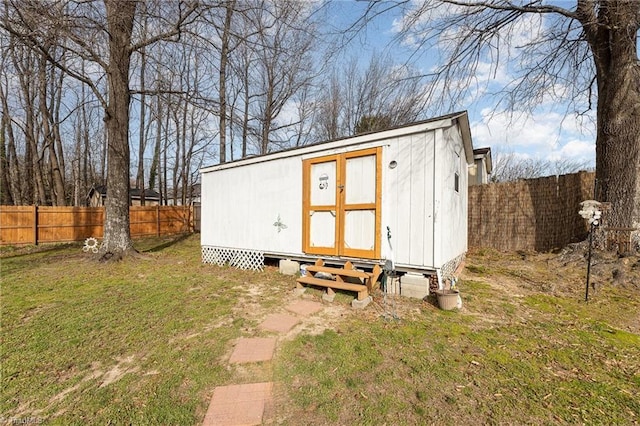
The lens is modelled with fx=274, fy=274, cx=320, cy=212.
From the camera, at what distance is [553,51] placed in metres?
6.24

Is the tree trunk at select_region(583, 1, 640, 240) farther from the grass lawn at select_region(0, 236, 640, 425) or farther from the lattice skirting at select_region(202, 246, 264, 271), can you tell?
the lattice skirting at select_region(202, 246, 264, 271)

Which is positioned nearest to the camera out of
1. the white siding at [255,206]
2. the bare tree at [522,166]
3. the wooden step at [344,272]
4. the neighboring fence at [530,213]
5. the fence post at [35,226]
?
the wooden step at [344,272]

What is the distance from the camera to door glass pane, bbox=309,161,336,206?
5.23m

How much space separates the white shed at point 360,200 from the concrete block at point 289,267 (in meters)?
0.10

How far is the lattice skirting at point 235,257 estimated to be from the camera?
6.52m

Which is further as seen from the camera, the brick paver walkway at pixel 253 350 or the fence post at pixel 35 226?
the fence post at pixel 35 226

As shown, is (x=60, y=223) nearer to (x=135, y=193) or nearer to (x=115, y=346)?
(x=115, y=346)

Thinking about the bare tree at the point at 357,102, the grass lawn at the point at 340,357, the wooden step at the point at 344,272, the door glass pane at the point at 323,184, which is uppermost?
the bare tree at the point at 357,102

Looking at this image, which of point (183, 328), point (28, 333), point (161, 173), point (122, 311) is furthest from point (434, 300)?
point (161, 173)

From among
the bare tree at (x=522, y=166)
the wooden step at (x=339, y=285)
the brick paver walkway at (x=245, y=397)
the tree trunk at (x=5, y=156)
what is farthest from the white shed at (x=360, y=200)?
the bare tree at (x=522, y=166)

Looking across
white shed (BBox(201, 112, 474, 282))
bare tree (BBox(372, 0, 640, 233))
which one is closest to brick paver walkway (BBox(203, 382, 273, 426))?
white shed (BBox(201, 112, 474, 282))

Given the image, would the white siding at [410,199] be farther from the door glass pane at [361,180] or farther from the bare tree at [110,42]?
the bare tree at [110,42]

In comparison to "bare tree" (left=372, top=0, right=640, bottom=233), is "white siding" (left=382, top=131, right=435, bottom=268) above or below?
below

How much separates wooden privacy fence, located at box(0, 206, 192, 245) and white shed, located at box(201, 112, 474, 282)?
10.3 metres
